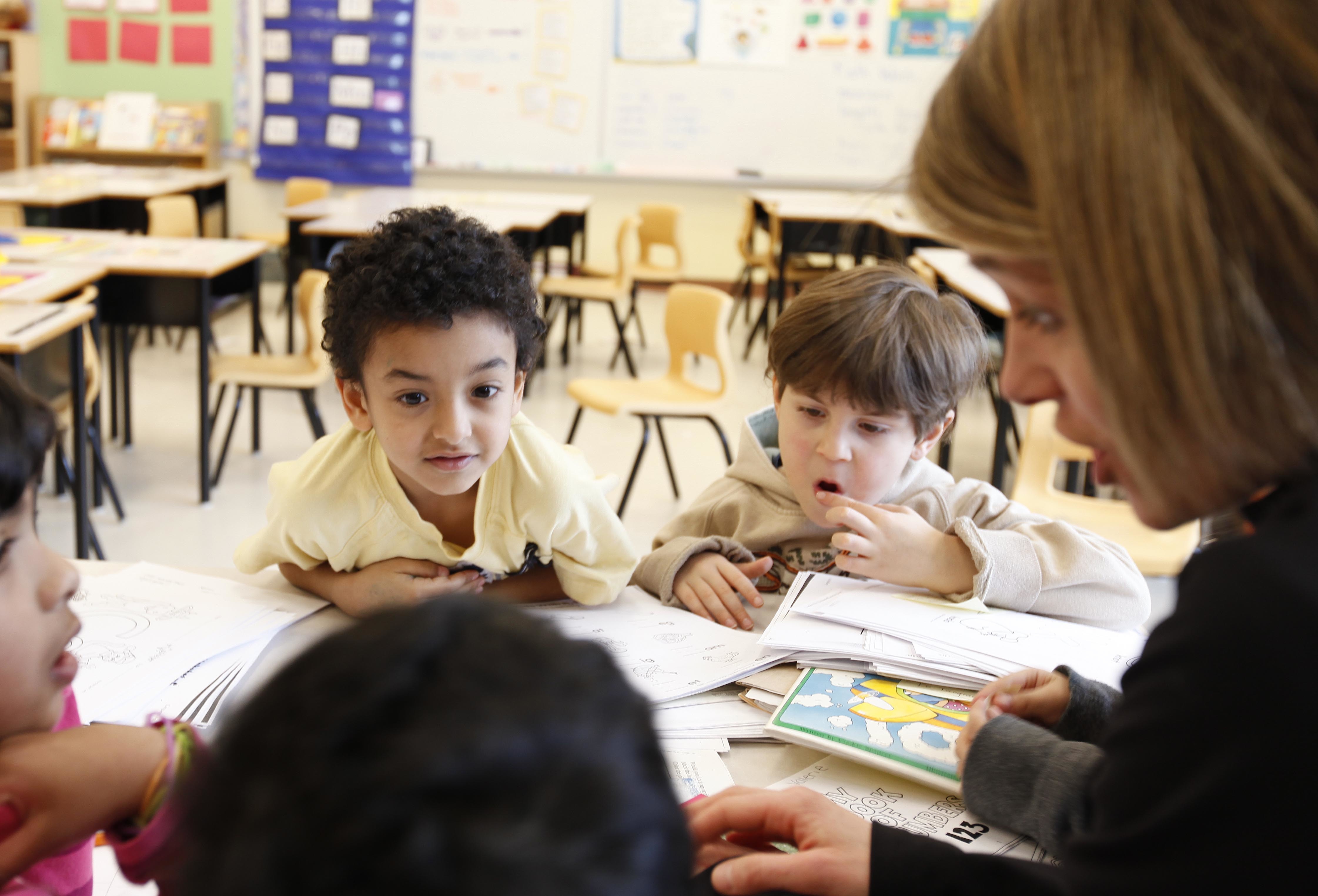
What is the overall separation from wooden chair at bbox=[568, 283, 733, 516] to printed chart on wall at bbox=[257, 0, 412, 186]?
455cm

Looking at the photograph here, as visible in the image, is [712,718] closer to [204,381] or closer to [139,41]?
[204,381]

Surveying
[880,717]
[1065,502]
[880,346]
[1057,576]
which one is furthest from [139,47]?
[880,717]

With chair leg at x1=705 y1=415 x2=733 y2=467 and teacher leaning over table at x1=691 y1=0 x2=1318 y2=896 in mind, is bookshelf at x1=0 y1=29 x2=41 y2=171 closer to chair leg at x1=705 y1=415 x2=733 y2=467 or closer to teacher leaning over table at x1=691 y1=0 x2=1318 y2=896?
chair leg at x1=705 y1=415 x2=733 y2=467

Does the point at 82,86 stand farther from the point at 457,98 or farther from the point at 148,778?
the point at 148,778

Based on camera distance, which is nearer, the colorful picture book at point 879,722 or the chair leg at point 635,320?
the colorful picture book at point 879,722

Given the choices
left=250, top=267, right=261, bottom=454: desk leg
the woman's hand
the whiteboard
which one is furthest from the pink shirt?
the whiteboard

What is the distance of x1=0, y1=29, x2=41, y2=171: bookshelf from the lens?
6816 millimetres

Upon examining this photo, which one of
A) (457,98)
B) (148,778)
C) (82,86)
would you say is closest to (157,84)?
(82,86)

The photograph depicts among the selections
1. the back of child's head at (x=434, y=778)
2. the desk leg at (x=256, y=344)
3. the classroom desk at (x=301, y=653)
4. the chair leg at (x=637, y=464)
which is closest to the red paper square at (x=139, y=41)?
the desk leg at (x=256, y=344)

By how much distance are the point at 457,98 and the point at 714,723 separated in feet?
22.5

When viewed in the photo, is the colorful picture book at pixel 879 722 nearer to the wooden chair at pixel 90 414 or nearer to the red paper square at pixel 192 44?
the wooden chair at pixel 90 414

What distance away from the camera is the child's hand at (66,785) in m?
0.56

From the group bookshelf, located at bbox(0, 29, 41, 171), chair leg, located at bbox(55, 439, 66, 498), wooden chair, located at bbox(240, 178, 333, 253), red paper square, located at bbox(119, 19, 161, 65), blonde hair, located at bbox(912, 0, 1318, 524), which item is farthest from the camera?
red paper square, located at bbox(119, 19, 161, 65)

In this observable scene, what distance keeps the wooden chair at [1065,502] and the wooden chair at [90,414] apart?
86.0 inches
